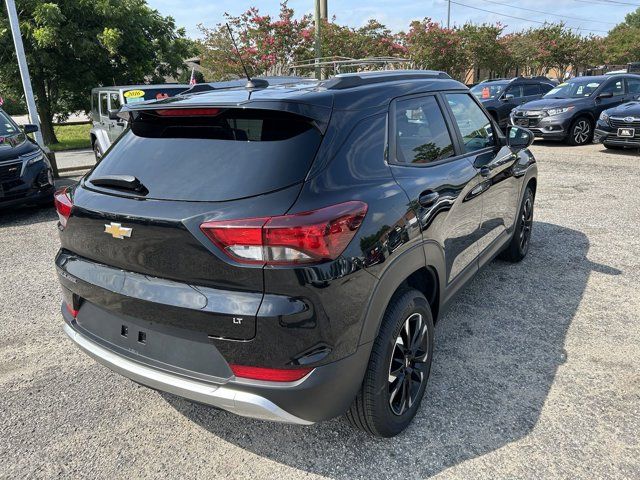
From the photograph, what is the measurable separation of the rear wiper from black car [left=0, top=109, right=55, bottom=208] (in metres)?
5.16

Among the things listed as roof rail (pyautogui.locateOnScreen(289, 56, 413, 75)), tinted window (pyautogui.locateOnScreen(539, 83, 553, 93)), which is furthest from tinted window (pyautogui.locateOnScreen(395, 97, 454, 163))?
tinted window (pyautogui.locateOnScreen(539, 83, 553, 93))

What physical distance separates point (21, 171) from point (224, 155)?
19.5 ft

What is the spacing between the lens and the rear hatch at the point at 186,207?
→ 1.95 metres

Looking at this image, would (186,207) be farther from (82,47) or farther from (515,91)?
(515,91)

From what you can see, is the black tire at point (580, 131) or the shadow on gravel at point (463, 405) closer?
the shadow on gravel at point (463, 405)

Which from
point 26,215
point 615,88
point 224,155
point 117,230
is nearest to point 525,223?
point 224,155

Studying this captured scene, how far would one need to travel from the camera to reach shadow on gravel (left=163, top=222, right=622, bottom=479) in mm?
2387

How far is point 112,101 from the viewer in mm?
10344

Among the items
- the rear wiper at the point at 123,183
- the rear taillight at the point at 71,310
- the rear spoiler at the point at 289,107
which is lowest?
the rear taillight at the point at 71,310

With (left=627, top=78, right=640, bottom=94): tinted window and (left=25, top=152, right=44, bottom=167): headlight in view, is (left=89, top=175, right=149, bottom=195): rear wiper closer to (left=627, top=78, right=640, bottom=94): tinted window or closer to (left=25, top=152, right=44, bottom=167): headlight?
(left=25, top=152, right=44, bottom=167): headlight

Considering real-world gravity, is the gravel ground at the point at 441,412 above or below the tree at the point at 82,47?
below

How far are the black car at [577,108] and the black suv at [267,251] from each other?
11.3 metres

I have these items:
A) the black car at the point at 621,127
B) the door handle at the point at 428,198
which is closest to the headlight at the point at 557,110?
the black car at the point at 621,127

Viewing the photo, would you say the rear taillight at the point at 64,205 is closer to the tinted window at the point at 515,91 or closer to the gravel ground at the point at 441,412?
the gravel ground at the point at 441,412
